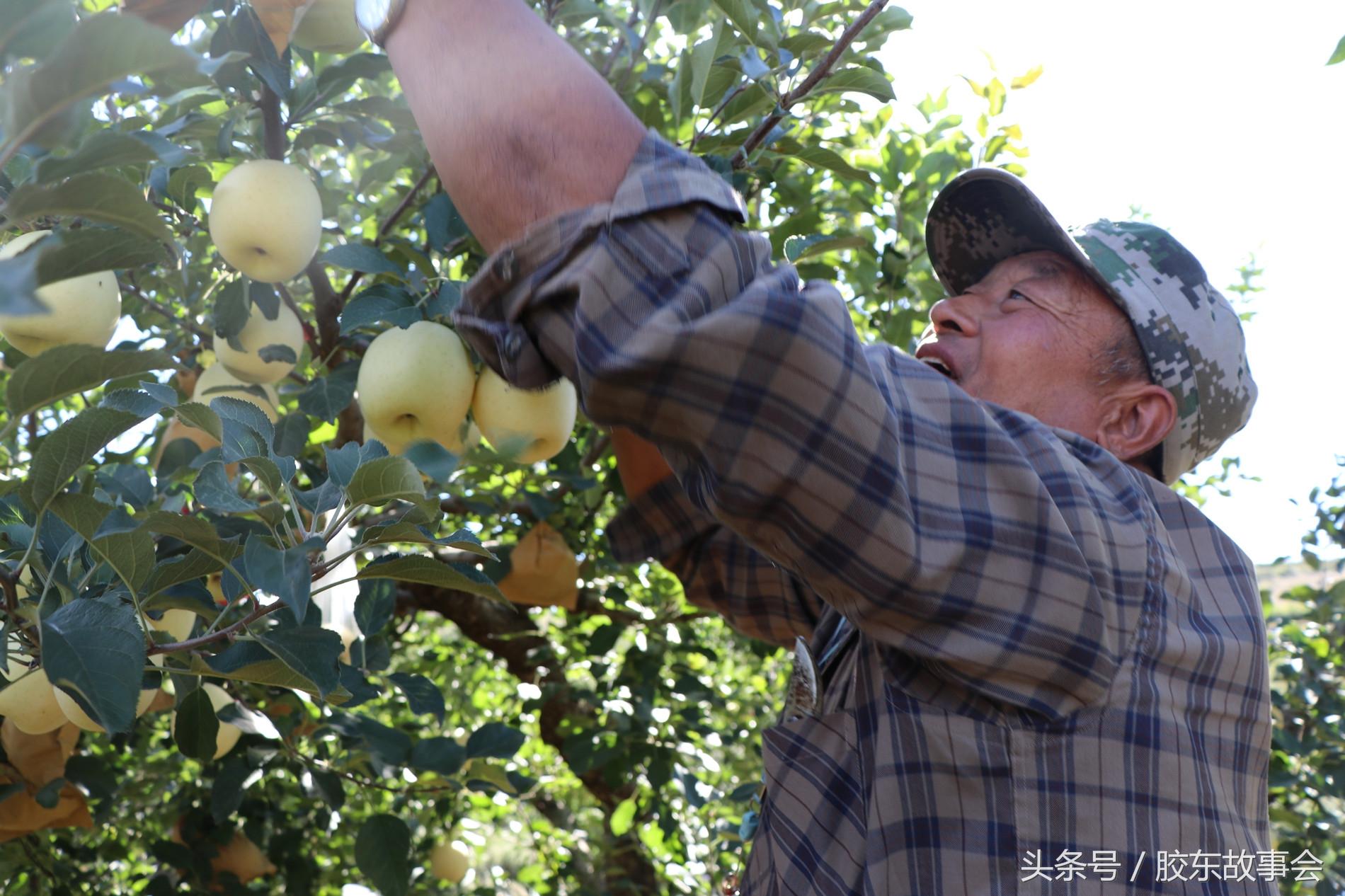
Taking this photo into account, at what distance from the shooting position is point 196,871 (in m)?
2.32

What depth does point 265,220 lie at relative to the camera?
1331 millimetres

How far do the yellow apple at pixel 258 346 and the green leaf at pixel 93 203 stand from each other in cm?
73

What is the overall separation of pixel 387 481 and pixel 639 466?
0.58 metres

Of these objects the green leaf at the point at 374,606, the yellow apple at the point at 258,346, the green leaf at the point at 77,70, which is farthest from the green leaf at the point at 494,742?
the green leaf at the point at 77,70

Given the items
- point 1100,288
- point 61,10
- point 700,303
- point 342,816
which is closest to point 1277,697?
point 1100,288

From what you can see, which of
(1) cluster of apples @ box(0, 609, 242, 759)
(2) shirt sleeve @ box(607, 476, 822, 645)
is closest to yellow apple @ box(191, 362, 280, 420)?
(1) cluster of apples @ box(0, 609, 242, 759)

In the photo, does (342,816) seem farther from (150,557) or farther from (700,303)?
(700,303)

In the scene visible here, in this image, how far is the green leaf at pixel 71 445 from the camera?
37.0 inches

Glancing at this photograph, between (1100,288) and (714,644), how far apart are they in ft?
7.94

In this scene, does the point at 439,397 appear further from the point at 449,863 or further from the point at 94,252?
the point at 449,863

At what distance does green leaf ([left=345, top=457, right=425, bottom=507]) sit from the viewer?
3.17 ft

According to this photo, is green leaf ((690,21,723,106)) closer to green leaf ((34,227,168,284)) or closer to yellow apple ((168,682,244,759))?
green leaf ((34,227,168,284))

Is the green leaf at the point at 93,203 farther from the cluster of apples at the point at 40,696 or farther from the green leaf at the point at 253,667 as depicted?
the cluster of apples at the point at 40,696

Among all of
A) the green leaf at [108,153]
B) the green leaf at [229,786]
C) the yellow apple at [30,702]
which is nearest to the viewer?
the green leaf at [108,153]
